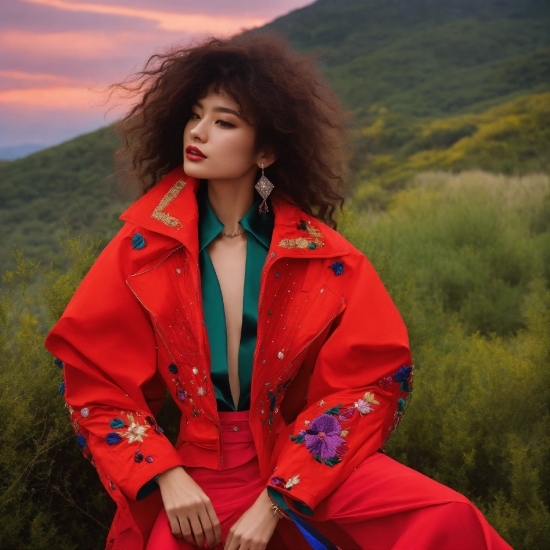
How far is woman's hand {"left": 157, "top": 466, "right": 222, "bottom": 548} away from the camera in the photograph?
7.24ft

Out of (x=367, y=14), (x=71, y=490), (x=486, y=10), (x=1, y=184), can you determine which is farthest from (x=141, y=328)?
(x=367, y=14)

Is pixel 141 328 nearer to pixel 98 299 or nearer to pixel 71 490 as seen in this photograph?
pixel 98 299

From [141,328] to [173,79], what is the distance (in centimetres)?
83

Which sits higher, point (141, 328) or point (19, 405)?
point (141, 328)

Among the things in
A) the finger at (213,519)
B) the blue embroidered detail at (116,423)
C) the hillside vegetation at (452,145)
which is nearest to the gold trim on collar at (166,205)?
the blue embroidered detail at (116,423)

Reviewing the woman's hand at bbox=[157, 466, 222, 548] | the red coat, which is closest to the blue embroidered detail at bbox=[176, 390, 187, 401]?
the red coat

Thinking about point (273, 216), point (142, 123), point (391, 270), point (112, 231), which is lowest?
point (112, 231)

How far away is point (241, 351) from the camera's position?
247 centimetres

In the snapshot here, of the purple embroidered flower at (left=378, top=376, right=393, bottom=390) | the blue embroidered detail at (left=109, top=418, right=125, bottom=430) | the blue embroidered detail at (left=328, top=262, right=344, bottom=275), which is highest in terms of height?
the blue embroidered detail at (left=328, top=262, right=344, bottom=275)

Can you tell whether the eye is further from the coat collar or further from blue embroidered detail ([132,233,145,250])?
blue embroidered detail ([132,233,145,250])

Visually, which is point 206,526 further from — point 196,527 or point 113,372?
point 113,372

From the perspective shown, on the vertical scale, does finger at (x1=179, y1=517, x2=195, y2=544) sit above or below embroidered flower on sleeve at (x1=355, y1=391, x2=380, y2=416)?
below

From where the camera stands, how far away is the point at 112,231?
863 cm

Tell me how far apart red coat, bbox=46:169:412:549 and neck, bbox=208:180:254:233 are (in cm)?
14
